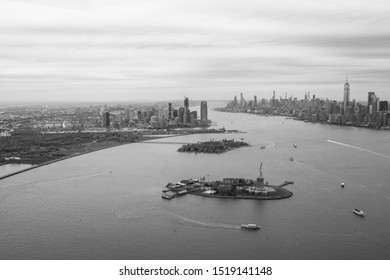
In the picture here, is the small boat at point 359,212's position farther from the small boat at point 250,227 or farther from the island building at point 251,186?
the small boat at point 250,227

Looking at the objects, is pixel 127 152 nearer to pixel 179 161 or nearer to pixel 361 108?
pixel 179 161

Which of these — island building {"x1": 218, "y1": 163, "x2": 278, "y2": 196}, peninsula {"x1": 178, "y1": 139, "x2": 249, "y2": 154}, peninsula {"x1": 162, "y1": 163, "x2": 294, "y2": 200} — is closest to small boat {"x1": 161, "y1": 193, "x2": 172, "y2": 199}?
peninsula {"x1": 162, "y1": 163, "x2": 294, "y2": 200}

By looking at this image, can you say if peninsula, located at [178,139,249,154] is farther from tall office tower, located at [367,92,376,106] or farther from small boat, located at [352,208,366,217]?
tall office tower, located at [367,92,376,106]

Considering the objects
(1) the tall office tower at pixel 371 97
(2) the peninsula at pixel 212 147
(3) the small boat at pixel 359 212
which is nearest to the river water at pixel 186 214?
(3) the small boat at pixel 359 212

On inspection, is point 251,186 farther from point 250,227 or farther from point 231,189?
point 250,227

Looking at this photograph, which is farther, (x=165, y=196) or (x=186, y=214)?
(x=165, y=196)

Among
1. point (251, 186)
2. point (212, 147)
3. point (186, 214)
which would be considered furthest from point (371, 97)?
point (186, 214)

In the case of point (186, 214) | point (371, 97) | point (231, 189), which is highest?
point (371, 97)
